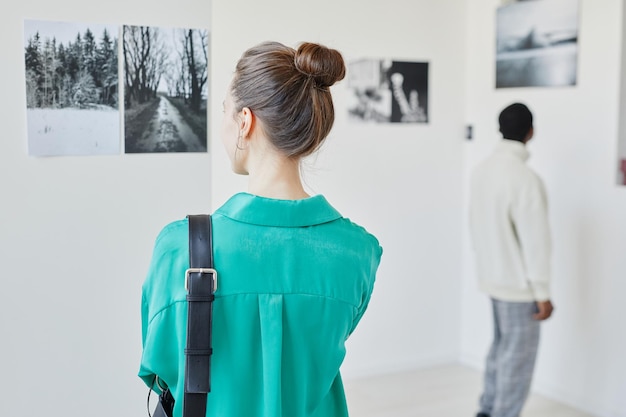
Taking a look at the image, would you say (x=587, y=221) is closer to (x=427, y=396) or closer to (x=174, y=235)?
(x=427, y=396)

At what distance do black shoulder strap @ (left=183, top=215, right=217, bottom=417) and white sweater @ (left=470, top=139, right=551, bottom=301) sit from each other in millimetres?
2317

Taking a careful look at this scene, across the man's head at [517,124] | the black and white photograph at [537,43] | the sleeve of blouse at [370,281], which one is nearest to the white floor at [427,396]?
the man's head at [517,124]

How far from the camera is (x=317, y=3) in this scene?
171 inches

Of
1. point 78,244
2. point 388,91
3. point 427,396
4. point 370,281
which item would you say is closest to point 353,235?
point 370,281

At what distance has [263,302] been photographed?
52.8 inches

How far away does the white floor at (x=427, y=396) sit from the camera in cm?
413

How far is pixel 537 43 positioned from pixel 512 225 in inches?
54.3

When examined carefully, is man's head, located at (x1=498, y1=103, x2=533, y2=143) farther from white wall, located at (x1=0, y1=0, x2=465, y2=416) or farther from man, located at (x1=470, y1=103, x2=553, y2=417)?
white wall, located at (x1=0, y1=0, x2=465, y2=416)

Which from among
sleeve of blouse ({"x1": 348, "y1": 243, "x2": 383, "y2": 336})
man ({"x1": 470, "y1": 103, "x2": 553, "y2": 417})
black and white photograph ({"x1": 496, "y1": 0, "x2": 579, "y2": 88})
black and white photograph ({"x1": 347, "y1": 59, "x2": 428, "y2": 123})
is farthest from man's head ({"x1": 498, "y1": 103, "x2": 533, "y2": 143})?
sleeve of blouse ({"x1": 348, "y1": 243, "x2": 383, "y2": 336})

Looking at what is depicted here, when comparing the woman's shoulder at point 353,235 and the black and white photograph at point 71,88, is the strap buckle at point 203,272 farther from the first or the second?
the black and white photograph at point 71,88

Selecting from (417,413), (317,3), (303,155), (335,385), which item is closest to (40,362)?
(335,385)

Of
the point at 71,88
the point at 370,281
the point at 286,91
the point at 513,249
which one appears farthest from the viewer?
the point at 513,249

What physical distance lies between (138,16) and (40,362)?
1.05 metres

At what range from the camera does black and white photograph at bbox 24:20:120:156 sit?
2.11 meters
